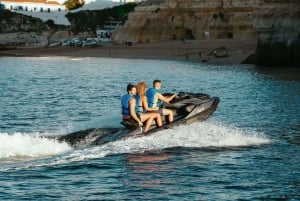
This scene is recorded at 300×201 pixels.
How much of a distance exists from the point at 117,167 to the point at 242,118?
9975 millimetres

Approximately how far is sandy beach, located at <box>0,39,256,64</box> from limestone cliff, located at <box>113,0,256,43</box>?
14.8 ft

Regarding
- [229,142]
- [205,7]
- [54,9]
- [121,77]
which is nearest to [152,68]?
[121,77]

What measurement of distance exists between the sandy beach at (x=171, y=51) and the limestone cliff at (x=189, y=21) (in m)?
4.51

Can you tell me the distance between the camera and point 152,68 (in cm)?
5578

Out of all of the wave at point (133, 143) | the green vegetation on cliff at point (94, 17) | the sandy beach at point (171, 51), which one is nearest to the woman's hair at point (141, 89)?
the wave at point (133, 143)

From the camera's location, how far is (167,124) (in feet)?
59.3

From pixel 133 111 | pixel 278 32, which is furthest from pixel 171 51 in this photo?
pixel 133 111

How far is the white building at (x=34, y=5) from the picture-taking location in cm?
12038

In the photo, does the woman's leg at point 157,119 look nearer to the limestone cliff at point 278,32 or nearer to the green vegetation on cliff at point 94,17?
the limestone cliff at point 278,32

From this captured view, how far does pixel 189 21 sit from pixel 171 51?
1458 centimetres

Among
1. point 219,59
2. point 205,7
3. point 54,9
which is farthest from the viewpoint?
point 54,9

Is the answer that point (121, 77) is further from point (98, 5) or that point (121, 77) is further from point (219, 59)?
point (98, 5)

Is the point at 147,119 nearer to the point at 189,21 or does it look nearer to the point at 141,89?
the point at 141,89

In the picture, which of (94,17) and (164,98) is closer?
(164,98)
